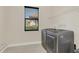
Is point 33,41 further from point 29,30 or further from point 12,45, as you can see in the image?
point 12,45

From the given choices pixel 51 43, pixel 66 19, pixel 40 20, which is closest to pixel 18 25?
pixel 40 20

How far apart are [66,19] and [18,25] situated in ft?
2.02

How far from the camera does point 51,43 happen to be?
197 cm

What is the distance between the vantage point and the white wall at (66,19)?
196cm

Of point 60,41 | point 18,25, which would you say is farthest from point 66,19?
point 18,25

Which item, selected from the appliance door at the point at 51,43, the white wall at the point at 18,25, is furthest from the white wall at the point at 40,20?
the appliance door at the point at 51,43

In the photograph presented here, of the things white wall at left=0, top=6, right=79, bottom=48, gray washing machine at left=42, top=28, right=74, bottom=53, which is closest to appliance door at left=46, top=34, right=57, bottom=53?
gray washing machine at left=42, top=28, right=74, bottom=53

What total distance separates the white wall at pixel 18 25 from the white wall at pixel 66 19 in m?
0.09

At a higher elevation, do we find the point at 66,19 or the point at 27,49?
the point at 66,19

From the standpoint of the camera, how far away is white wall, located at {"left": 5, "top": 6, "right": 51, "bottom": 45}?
193 centimetres

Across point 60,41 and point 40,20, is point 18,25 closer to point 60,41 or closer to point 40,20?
point 40,20
